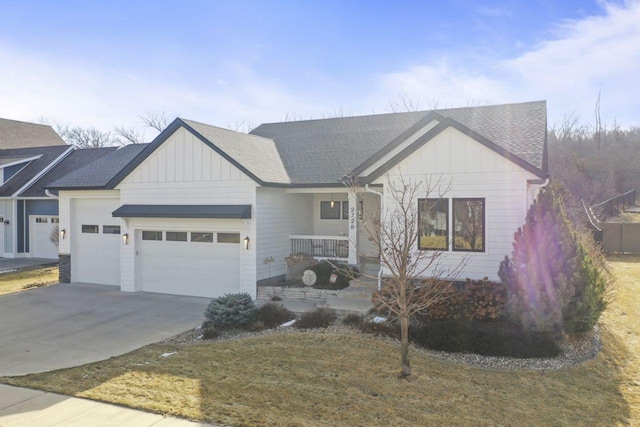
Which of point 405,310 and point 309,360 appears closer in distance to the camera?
point 405,310

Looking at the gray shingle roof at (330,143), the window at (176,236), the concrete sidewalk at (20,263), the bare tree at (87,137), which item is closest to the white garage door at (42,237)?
the concrete sidewalk at (20,263)

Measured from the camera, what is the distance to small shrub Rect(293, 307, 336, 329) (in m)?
10.1

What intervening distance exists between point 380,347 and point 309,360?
152 cm

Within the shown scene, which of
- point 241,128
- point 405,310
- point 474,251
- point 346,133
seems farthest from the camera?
point 241,128

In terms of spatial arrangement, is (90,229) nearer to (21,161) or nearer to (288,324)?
(288,324)

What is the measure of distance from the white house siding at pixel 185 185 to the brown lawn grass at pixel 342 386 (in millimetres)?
5564

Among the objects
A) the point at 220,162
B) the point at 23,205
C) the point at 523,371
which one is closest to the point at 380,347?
the point at 523,371

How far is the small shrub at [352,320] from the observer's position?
10065 mm

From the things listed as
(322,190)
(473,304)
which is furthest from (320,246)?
(473,304)

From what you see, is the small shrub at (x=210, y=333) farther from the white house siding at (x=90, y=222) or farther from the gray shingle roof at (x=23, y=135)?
the gray shingle roof at (x=23, y=135)

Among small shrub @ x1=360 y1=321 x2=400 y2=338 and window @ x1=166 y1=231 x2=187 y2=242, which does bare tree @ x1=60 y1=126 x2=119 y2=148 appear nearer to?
window @ x1=166 y1=231 x2=187 y2=242

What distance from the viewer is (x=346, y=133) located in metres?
18.5

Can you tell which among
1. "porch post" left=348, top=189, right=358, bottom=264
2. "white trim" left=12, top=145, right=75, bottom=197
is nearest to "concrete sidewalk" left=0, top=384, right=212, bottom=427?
"porch post" left=348, top=189, right=358, bottom=264

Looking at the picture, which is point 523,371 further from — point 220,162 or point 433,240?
point 220,162
